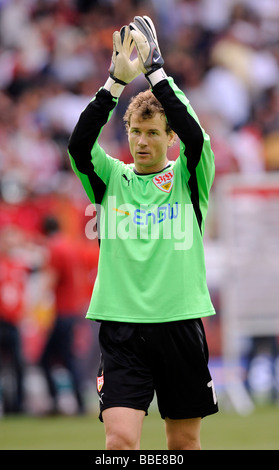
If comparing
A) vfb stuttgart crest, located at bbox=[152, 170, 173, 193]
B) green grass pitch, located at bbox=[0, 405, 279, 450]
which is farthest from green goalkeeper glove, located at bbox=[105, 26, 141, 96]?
green grass pitch, located at bbox=[0, 405, 279, 450]

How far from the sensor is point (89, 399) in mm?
11625

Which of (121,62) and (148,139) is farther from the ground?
(121,62)

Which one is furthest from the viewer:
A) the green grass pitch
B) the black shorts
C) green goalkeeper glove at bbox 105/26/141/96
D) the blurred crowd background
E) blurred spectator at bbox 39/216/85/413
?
the blurred crowd background

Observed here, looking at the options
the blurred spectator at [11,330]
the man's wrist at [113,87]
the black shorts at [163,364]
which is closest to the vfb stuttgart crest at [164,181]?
the man's wrist at [113,87]

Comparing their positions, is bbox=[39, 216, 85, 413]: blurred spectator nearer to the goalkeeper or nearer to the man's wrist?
the goalkeeper

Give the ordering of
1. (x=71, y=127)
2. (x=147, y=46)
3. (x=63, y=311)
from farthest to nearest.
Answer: (x=71, y=127) < (x=63, y=311) < (x=147, y=46)

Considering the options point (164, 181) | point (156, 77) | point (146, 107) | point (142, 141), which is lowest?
point (164, 181)

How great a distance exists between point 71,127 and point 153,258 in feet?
32.4

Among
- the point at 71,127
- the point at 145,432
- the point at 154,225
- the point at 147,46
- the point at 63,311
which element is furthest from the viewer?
the point at 71,127

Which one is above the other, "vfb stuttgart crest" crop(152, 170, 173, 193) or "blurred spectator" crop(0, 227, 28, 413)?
"vfb stuttgart crest" crop(152, 170, 173, 193)

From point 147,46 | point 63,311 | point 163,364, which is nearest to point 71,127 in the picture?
point 63,311

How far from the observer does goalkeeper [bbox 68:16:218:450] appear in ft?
15.3

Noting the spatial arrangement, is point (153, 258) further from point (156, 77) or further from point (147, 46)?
point (147, 46)

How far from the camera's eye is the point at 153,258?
4.74 metres
